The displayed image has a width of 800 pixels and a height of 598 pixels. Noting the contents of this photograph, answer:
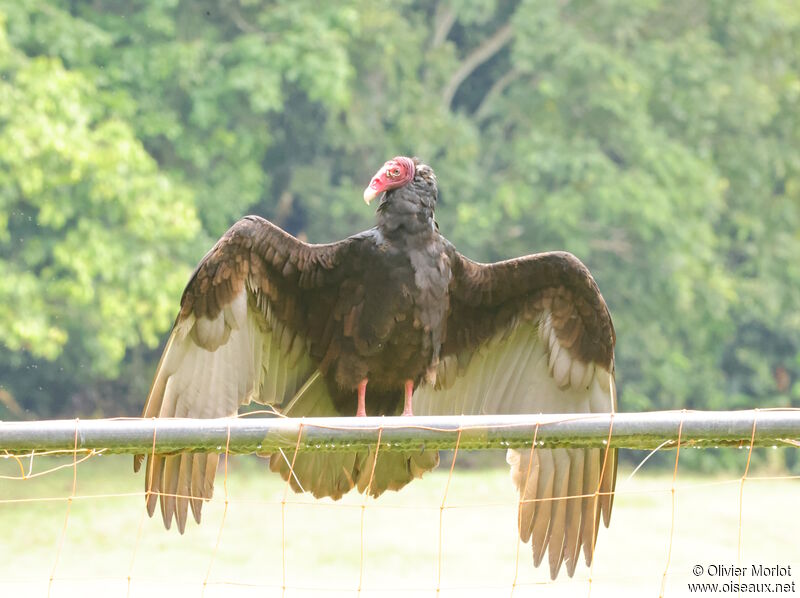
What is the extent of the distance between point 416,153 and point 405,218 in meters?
10.5

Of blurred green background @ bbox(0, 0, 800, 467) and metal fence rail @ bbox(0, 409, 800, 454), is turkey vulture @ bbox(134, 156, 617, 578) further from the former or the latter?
blurred green background @ bbox(0, 0, 800, 467)

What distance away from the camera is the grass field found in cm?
1178

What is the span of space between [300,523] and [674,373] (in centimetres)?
508

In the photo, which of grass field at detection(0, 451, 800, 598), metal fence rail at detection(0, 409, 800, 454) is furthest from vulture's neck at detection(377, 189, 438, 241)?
grass field at detection(0, 451, 800, 598)

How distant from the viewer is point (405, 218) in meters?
3.79

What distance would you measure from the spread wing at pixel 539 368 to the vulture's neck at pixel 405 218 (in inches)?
6.9

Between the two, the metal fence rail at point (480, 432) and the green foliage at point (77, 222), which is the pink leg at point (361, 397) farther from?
the green foliage at point (77, 222)

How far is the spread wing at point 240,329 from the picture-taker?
361cm

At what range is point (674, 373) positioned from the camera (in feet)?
51.4

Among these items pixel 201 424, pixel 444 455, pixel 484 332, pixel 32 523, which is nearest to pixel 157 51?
pixel 32 523

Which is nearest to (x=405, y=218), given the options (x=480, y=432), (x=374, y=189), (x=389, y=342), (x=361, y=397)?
(x=374, y=189)

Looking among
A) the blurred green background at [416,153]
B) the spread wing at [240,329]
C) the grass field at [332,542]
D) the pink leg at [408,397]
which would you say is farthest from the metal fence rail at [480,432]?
the blurred green background at [416,153]

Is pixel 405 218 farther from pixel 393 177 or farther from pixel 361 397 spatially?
pixel 361 397

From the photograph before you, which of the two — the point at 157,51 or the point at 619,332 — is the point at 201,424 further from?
the point at 619,332
